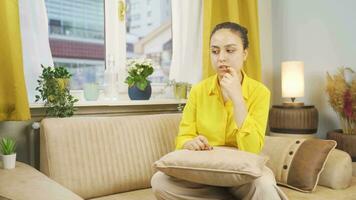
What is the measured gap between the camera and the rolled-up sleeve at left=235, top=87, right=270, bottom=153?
1468 millimetres

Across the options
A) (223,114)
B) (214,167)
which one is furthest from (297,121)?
(214,167)

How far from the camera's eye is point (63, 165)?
1640 millimetres

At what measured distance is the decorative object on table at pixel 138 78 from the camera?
221 cm

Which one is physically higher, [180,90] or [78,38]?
[78,38]

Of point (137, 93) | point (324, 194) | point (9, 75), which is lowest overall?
point (324, 194)

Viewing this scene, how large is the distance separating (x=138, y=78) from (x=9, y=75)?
2.60 feet

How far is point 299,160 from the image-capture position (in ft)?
6.02

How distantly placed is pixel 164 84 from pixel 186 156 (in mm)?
1302

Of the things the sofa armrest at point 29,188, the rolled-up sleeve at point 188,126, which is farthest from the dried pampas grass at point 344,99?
the sofa armrest at point 29,188

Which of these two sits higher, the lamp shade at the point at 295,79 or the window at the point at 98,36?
the window at the point at 98,36

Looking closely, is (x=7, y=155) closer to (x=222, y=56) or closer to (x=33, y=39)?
(x=33, y=39)

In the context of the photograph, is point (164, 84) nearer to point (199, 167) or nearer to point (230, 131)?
point (230, 131)

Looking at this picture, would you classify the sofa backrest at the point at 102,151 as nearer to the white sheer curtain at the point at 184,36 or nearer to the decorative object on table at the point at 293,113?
the white sheer curtain at the point at 184,36

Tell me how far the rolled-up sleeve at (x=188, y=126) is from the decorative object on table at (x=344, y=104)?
106 centimetres
